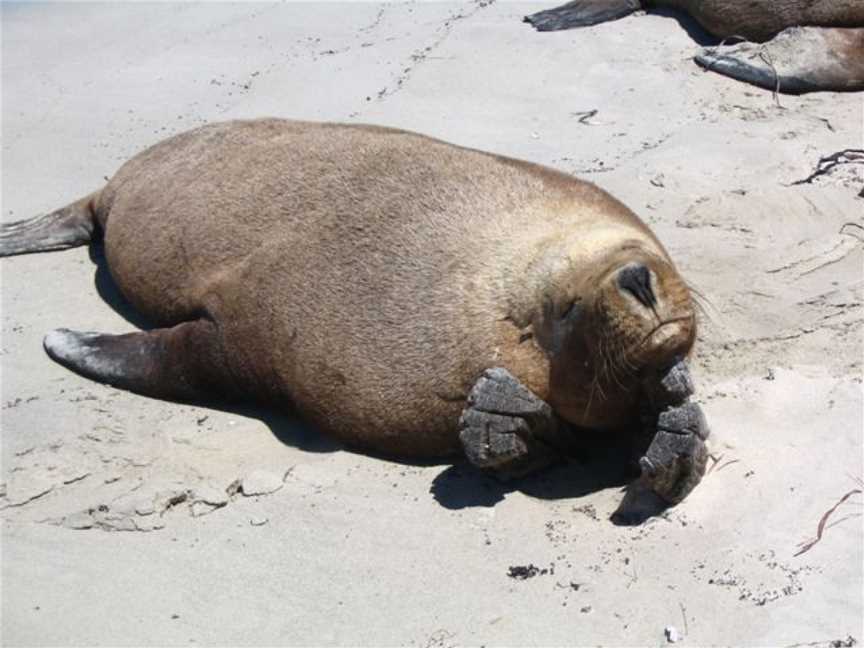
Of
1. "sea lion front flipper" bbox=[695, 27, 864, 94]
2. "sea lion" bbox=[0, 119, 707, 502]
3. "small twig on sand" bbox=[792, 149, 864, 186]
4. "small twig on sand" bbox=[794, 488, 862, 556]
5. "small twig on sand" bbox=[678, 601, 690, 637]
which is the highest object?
"sea lion" bbox=[0, 119, 707, 502]

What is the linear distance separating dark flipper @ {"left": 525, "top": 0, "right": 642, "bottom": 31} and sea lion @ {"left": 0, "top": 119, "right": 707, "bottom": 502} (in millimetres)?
3192

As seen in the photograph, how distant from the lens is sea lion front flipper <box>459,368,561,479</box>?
4.74m

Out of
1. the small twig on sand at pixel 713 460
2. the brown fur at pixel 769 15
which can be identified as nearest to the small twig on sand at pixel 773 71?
the brown fur at pixel 769 15

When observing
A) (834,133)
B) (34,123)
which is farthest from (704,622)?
(34,123)

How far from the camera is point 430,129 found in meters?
8.02

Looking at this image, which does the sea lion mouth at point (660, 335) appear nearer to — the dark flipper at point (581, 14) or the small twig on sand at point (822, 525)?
the small twig on sand at point (822, 525)

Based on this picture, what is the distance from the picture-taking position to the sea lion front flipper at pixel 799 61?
27.3 ft

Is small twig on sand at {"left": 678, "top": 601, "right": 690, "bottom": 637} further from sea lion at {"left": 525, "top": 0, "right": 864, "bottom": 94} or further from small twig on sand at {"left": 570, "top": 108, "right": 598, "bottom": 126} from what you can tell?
sea lion at {"left": 525, "top": 0, "right": 864, "bottom": 94}

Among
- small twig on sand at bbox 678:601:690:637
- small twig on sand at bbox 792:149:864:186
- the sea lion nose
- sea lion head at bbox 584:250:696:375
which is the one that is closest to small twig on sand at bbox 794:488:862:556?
small twig on sand at bbox 678:601:690:637

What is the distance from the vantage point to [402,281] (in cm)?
523

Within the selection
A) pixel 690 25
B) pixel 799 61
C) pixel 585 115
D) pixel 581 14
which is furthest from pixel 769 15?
pixel 585 115

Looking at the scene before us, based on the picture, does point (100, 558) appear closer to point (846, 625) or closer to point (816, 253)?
point (846, 625)

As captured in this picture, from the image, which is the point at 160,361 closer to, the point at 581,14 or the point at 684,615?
the point at 684,615

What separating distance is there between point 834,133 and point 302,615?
4.43 m
